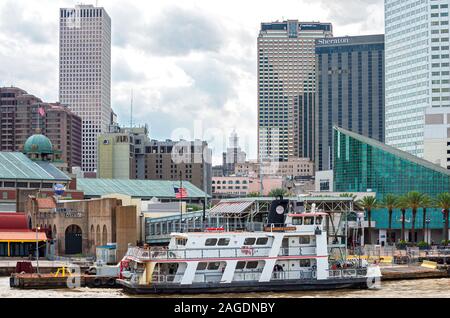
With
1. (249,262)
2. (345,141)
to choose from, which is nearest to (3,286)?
(249,262)

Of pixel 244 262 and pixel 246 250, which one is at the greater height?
pixel 246 250

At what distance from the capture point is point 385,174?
162000 mm

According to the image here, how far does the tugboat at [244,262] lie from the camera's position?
65.6m

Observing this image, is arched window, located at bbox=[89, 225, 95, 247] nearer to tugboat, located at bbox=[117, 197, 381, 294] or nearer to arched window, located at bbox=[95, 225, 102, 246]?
arched window, located at bbox=[95, 225, 102, 246]

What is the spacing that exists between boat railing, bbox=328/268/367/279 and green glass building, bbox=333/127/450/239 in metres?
82.1

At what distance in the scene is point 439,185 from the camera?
15650 cm

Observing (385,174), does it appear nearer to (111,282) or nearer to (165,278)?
(111,282)

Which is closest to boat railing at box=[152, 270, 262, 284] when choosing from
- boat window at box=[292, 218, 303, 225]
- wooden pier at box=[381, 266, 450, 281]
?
boat window at box=[292, 218, 303, 225]

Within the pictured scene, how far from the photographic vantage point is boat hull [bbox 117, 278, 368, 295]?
65188 millimetres

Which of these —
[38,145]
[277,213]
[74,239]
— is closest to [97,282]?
[277,213]

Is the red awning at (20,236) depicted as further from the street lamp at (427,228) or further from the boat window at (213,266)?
the street lamp at (427,228)

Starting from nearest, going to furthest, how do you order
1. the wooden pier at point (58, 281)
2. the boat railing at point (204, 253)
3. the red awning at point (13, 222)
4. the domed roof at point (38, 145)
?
the boat railing at point (204, 253) → the wooden pier at point (58, 281) → the red awning at point (13, 222) → the domed roof at point (38, 145)

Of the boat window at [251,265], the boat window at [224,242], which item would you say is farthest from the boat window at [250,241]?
the boat window at [251,265]

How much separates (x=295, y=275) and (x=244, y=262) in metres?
4.17
